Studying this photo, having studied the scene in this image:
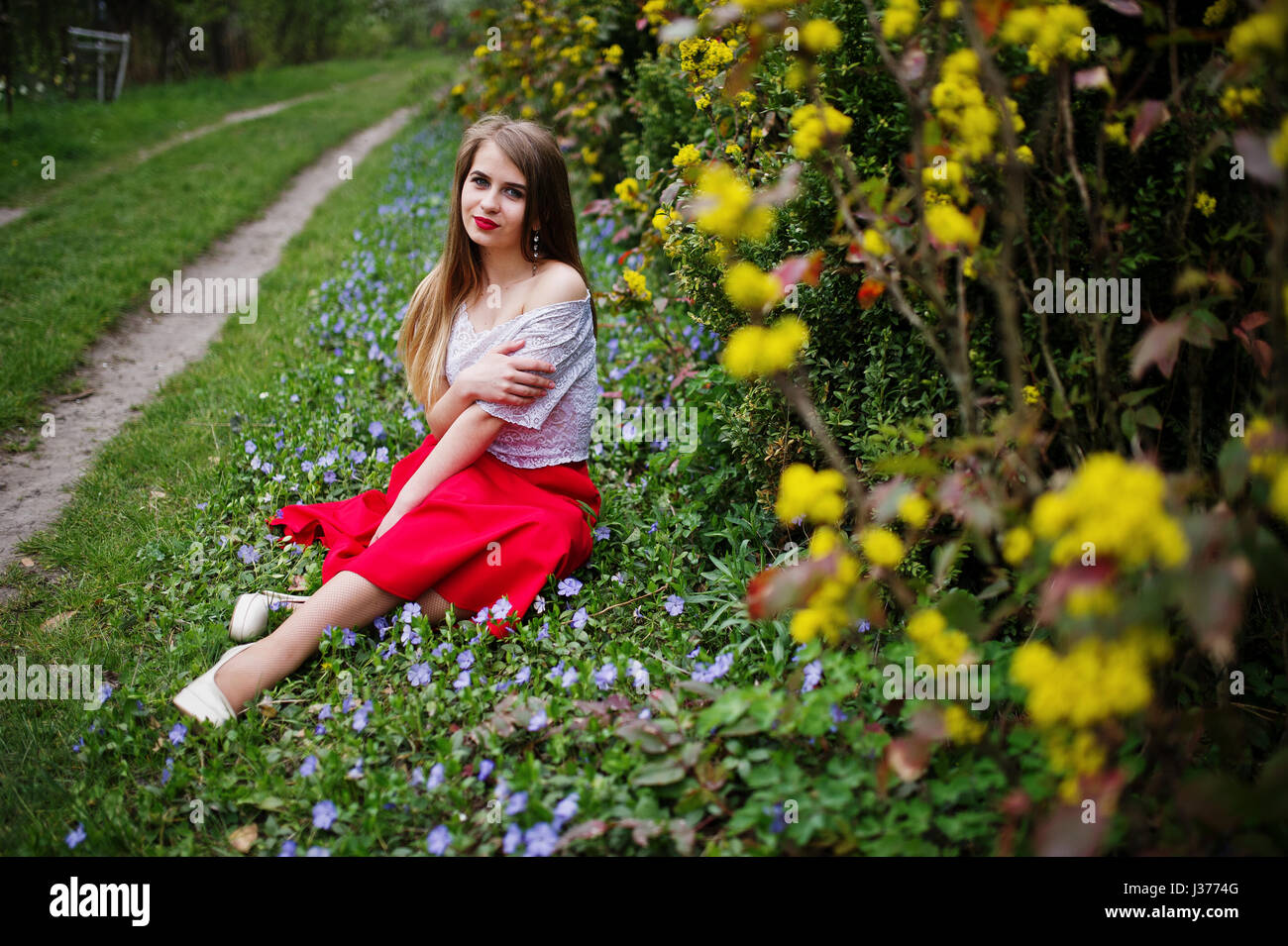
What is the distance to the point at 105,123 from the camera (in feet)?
33.6

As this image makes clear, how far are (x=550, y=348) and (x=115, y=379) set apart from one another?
9.73 feet

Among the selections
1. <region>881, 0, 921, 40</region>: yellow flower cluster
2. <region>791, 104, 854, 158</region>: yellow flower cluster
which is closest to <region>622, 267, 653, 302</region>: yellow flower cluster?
<region>791, 104, 854, 158</region>: yellow flower cluster

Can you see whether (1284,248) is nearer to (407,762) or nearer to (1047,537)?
(1047,537)

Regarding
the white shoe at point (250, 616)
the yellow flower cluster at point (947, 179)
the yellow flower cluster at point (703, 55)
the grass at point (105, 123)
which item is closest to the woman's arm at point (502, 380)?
the white shoe at point (250, 616)

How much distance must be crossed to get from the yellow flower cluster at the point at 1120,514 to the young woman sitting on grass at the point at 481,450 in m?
1.65

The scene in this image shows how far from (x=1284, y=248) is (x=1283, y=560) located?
0.41m

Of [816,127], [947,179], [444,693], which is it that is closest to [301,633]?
[444,693]

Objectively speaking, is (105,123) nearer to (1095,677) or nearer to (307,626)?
(307,626)

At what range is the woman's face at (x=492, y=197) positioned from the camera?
262 centimetres

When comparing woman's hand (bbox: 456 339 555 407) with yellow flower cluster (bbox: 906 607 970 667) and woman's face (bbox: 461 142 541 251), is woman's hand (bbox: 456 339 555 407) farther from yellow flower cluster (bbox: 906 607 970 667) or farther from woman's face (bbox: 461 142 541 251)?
yellow flower cluster (bbox: 906 607 970 667)

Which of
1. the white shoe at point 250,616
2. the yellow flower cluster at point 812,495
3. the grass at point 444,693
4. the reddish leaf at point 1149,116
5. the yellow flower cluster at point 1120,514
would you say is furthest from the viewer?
the white shoe at point 250,616

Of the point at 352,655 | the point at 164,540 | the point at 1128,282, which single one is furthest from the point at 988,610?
the point at 164,540

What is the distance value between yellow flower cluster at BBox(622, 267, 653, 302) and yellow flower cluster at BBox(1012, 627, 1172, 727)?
2.10 m

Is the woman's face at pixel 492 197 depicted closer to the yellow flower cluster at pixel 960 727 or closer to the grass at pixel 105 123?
the yellow flower cluster at pixel 960 727
